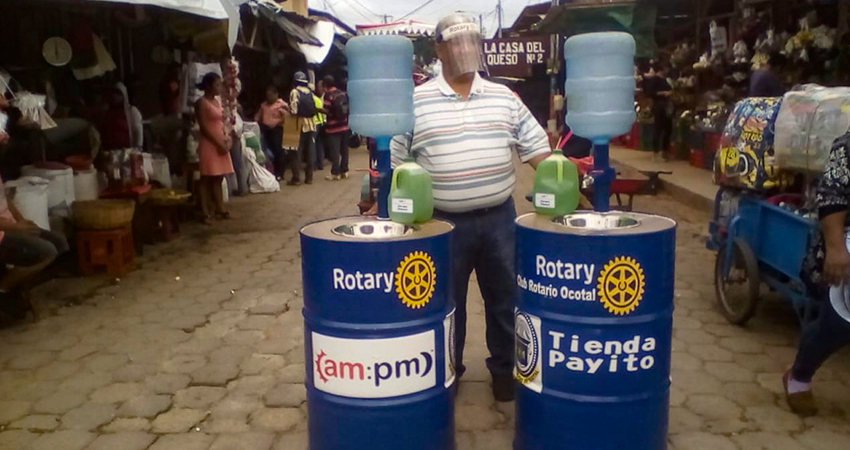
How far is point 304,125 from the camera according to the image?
12.9 metres

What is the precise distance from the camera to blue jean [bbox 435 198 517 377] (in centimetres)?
364

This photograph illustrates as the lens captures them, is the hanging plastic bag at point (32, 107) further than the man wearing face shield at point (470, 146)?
Yes

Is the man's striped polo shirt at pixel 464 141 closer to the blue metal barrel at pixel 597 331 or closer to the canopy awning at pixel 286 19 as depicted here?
the blue metal barrel at pixel 597 331

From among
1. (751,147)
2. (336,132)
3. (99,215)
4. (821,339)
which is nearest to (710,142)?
(336,132)

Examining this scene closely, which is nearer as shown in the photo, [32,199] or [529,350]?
[529,350]

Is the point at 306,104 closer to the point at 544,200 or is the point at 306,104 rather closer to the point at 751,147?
the point at 751,147

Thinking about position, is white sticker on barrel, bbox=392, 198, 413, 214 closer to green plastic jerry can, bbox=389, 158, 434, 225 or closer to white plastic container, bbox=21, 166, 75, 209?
green plastic jerry can, bbox=389, 158, 434, 225

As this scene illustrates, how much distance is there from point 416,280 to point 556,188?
2.42 feet

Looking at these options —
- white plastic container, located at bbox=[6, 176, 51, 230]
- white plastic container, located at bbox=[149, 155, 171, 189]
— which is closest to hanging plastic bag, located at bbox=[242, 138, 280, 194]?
white plastic container, located at bbox=[149, 155, 171, 189]

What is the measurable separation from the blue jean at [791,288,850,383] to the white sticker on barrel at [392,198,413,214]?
6.43ft

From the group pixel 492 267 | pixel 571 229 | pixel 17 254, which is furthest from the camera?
pixel 17 254

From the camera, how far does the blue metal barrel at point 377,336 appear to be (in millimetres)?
2764

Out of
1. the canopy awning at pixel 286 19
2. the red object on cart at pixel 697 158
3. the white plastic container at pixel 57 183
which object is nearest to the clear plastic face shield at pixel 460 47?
the white plastic container at pixel 57 183

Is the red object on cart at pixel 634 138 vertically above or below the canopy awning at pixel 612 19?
below
